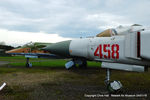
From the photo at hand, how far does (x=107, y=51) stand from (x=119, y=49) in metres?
0.40

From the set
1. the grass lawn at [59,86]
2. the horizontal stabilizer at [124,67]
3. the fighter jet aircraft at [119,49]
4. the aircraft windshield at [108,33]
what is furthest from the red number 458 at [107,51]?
the grass lawn at [59,86]

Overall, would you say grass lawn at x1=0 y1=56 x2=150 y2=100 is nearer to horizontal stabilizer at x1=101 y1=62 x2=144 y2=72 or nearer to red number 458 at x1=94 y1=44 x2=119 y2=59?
horizontal stabilizer at x1=101 y1=62 x2=144 y2=72

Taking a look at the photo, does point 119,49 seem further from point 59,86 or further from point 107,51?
point 59,86

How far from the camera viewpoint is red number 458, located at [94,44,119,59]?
476 centimetres

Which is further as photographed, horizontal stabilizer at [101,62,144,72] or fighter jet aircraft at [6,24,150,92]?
horizontal stabilizer at [101,62,144,72]

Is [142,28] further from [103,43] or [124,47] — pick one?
[103,43]

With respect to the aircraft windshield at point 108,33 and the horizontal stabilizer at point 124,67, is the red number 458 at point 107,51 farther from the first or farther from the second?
the aircraft windshield at point 108,33

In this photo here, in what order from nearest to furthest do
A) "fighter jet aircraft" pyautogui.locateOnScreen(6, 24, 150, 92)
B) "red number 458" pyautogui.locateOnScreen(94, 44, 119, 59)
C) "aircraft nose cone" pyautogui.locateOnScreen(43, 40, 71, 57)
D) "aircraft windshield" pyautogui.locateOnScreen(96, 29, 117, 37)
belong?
"fighter jet aircraft" pyautogui.locateOnScreen(6, 24, 150, 92), "red number 458" pyautogui.locateOnScreen(94, 44, 119, 59), "aircraft windshield" pyautogui.locateOnScreen(96, 29, 117, 37), "aircraft nose cone" pyautogui.locateOnScreen(43, 40, 71, 57)

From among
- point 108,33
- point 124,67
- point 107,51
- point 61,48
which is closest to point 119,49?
point 107,51

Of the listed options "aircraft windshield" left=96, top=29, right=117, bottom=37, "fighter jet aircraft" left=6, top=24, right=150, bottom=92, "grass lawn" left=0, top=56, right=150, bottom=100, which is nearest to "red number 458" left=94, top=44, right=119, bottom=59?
"fighter jet aircraft" left=6, top=24, right=150, bottom=92

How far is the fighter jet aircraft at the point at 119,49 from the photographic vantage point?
168 inches

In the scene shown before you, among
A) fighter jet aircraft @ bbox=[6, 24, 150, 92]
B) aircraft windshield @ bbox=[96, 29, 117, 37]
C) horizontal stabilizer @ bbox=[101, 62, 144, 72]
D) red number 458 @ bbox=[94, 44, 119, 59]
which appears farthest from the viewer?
aircraft windshield @ bbox=[96, 29, 117, 37]

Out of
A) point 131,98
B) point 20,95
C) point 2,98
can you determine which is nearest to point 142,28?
point 131,98

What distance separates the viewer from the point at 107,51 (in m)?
4.94
